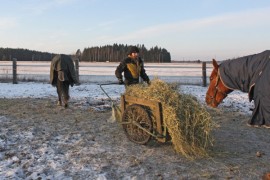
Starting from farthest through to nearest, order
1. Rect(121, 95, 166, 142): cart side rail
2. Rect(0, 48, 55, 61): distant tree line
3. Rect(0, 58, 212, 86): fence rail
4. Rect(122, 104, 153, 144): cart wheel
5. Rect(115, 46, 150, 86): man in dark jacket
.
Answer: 1. Rect(0, 48, 55, 61): distant tree line
2. Rect(0, 58, 212, 86): fence rail
3. Rect(115, 46, 150, 86): man in dark jacket
4. Rect(122, 104, 153, 144): cart wheel
5. Rect(121, 95, 166, 142): cart side rail

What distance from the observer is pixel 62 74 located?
901 cm

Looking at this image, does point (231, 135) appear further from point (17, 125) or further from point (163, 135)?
point (17, 125)

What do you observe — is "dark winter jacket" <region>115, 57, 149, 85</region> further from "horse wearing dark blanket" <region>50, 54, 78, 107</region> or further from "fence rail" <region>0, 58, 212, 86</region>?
"fence rail" <region>0, 58, 212, 86</region>

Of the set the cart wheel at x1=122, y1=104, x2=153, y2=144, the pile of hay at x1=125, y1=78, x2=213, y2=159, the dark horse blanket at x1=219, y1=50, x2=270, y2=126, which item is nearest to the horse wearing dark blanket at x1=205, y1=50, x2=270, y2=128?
the dark horse blanket at x1=219, y1=50, x2=270, y2=126

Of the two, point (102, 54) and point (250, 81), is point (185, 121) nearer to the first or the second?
point (250, 81)

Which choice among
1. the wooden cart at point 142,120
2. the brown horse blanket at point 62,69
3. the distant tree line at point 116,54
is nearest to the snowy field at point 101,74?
the brown horse blanket at point 62,69

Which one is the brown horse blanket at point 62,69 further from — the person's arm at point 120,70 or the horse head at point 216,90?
the horse head at point 216,90

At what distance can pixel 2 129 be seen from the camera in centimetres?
672

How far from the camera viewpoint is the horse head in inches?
215

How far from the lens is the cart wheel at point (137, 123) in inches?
222

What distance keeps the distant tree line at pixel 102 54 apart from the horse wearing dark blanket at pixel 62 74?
52014 millimetres

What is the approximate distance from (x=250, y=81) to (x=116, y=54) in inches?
2432

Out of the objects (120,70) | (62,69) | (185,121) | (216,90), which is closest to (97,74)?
(62,69)

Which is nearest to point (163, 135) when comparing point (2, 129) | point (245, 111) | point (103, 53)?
point (2, 129)
